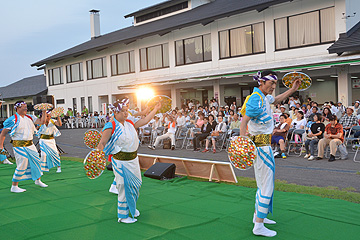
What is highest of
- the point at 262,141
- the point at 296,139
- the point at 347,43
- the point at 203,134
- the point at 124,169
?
the point at 347,43

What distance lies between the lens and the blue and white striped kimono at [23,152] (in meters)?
7.86

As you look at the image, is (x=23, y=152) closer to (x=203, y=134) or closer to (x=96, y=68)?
(x=203, y=134)

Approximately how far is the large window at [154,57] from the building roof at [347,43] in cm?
1291

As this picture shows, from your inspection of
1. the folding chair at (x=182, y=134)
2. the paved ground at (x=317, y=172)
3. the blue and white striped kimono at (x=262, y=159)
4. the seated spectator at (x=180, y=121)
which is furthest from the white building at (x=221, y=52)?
the blue and white striped kimono at (x=262, y=159)

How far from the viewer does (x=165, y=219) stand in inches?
217

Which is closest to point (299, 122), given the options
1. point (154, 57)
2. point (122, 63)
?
point (154, 57)

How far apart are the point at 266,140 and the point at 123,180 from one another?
7.21 ft

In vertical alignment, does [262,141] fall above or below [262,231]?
above

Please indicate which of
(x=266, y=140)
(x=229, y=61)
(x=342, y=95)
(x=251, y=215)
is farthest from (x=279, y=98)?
(x=229, y=61)

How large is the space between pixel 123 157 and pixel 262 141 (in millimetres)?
2091

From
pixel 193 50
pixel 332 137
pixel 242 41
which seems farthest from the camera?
pixel 193 50

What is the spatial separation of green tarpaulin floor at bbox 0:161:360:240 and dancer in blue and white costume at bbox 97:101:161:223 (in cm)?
30

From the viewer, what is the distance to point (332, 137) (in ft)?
34.1

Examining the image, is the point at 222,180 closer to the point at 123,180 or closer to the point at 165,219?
the point at 165,219
